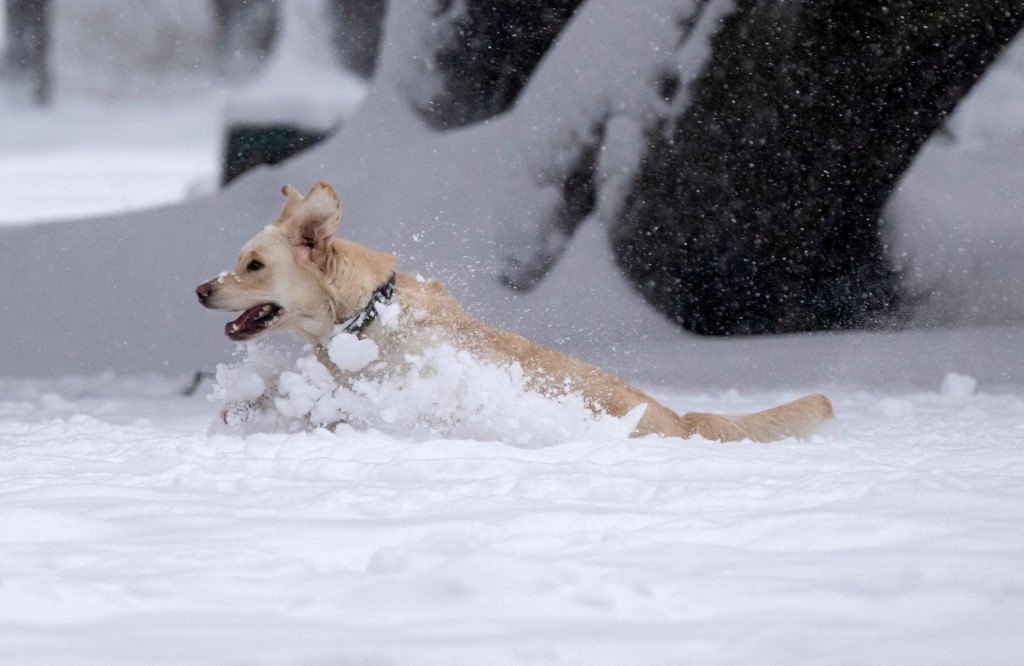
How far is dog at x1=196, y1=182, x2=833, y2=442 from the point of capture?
3.86 metres

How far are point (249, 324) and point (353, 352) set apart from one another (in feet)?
1.55

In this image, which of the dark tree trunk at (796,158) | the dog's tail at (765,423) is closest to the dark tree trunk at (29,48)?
the dark tree trunk at (796,158)

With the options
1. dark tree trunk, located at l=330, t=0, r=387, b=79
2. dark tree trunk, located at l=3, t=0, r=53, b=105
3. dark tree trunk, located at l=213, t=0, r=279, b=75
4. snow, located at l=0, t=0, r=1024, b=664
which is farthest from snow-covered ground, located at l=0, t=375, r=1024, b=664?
dark tree trunk, located at l=3, t=0, r=53, b=105

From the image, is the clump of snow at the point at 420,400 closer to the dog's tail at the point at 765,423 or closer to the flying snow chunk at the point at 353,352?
the flying snow chunk at the point at 353,352

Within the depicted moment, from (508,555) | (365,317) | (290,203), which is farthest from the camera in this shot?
(290,203)

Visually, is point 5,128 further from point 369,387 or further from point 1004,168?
point 1004,168

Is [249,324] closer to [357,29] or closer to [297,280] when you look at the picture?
[297,280]

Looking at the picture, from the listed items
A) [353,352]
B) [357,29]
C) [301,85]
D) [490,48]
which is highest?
[353,352]

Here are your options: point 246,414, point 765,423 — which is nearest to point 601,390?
point 765,423

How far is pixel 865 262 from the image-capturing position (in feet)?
→ 25.7

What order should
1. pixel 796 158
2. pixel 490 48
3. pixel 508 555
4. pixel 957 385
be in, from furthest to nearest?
pixel 490 48, pixel 796 158, pixel 957 385, pixel 508 555

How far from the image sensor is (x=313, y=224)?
3.97 m

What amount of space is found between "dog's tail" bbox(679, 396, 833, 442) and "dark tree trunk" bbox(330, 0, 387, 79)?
5.60m

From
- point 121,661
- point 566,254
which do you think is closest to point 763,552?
point 121,661
